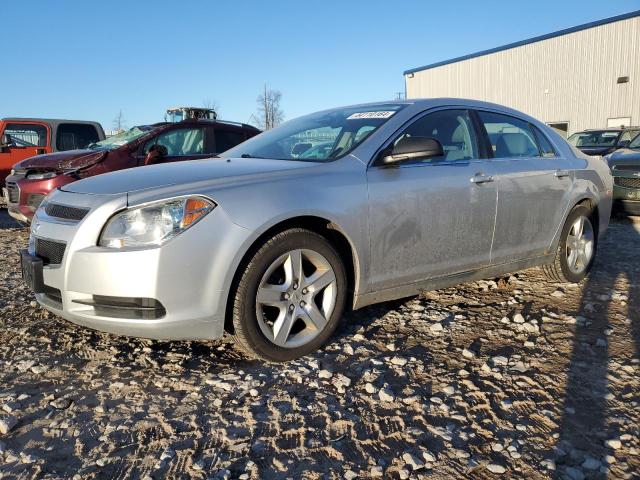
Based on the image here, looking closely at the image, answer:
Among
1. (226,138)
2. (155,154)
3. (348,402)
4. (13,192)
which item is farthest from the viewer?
(226,138)

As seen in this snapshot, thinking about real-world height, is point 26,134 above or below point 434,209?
above

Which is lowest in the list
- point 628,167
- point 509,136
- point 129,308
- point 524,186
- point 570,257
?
point 570,257

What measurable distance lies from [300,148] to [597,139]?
37.7 ft

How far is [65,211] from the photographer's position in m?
2.88

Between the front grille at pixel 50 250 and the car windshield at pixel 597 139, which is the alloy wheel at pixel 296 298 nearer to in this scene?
the front grille at pixel 50 250

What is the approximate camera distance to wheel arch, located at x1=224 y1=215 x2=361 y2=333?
2725mm

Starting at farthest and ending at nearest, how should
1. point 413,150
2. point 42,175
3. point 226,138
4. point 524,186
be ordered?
point 226,138 < point 42,175 < point 524,186 < point 413,150

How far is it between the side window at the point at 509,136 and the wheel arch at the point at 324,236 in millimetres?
1572

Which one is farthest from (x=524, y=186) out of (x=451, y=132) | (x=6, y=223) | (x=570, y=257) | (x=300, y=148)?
→ (x=6, y=223)

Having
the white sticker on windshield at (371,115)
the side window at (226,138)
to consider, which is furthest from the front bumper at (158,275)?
the side window at (226,138)

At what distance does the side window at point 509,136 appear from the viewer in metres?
4.03

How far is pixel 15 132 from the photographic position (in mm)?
10859

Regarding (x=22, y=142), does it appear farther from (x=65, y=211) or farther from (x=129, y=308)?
(x=129, y=308)

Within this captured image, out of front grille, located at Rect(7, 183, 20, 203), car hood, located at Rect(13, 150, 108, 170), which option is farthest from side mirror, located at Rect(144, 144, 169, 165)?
front grille, located at Rect(7, 183, 20, 203)
